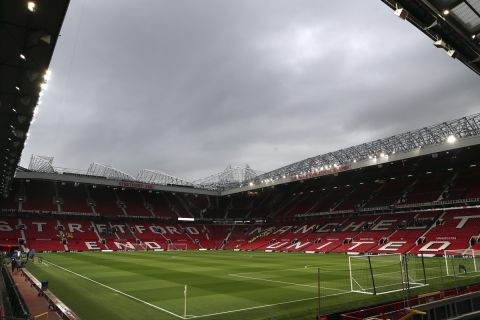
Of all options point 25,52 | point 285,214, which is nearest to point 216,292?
point 25,52

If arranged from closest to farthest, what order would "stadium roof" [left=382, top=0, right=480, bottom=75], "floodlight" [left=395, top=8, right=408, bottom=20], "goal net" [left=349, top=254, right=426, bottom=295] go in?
"stadium roof" [left=382, top=0, right=480, bottom=75]
"floodlight" [left=395, top=8, right=408, bottom=20]
"goal net" [left=349, top=254, right=426, bottom=295]

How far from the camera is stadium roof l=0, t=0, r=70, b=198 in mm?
8778

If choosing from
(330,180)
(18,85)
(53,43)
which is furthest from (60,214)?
(53,43)

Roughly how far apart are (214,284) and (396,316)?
12276 millimetres

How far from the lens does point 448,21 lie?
876 centimetres

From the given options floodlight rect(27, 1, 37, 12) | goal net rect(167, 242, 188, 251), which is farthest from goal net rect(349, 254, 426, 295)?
goal net rect(167, 242, 188, 251)

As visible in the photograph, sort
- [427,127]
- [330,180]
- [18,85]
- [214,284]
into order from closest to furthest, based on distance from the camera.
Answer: [18,85] < [214,284] < [427,127] < [330,180]

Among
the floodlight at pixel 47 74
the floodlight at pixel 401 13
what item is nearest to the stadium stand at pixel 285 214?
the floodlight at pixel 401 13

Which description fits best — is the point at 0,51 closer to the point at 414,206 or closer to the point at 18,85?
the point at 18,85

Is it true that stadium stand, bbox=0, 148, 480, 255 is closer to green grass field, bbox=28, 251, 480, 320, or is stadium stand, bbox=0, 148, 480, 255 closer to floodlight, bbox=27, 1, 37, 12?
green grass field, bbox=28, 251, 480, 320

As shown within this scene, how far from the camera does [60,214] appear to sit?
5991cm

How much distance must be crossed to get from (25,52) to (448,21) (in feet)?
40.6

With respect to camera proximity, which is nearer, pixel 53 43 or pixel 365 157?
pixel 53 43

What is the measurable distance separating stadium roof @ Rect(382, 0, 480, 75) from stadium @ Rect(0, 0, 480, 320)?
0.15 ft
